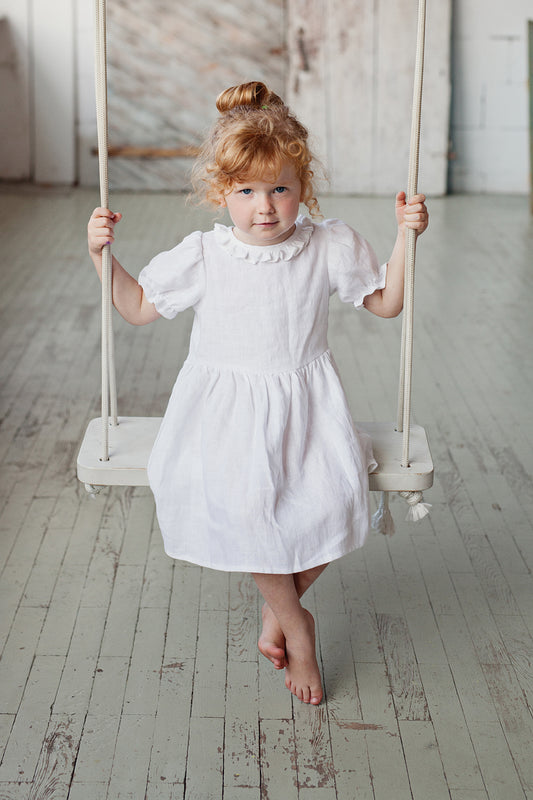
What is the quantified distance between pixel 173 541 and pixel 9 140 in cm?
559

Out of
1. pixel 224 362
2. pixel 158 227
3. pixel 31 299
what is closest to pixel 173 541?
pixel 224 362

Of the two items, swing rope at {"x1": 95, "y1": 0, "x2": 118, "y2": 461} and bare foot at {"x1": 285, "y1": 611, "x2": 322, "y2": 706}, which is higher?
swing rope at {"x1": 95, "y1": 0, "x2": 118, "y2": 461}

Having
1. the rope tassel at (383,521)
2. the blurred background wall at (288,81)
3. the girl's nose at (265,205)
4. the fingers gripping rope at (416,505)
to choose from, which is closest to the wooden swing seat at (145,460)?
the fingers gripping rope at (416,505)

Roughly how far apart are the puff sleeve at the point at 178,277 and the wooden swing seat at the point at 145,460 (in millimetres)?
280

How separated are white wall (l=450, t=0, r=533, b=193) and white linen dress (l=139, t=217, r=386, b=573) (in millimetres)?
5220

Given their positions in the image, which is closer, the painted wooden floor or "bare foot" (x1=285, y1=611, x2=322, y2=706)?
the painted wooden floor

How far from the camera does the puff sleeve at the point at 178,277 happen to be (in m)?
1.71

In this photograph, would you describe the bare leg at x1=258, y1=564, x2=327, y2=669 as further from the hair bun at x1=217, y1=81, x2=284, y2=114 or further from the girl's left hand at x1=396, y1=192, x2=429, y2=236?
the hair bun at x1=217, y1=81, x2=284, y2=114

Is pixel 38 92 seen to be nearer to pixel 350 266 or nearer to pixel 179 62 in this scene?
pixel 179 62

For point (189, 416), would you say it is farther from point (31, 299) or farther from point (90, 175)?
point (90, 175)

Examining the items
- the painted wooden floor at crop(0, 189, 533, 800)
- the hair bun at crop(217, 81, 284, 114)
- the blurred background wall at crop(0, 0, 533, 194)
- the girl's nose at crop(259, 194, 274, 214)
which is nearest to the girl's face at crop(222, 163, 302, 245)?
the girl's nose at crop(259, 194, 274, 214)

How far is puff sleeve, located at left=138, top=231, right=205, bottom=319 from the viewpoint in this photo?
171 cm

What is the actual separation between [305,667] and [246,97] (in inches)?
41.2

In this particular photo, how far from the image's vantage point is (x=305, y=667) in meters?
1.84
